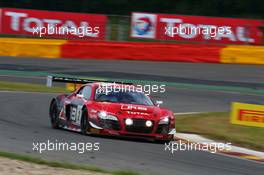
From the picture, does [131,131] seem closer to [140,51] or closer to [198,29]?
[140,51]

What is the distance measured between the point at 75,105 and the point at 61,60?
14.8m

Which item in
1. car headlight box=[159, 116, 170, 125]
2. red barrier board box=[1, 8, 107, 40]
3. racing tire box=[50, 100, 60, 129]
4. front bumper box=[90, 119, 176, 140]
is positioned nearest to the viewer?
front bumper box=[90, 119, 176, 140]

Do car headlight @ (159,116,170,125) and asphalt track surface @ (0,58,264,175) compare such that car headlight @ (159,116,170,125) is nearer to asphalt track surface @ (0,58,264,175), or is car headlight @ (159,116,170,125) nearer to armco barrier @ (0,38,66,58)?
asphalt track surface @ (0,58,264,175)

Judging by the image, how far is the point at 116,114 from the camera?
12.8m

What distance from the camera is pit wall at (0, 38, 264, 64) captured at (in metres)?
28.5

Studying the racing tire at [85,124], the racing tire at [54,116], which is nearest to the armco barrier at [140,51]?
the racing tire at [54,116]

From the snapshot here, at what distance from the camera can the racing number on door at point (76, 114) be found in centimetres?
1349

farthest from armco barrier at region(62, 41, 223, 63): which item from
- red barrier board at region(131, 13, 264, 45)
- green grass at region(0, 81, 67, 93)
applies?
green grass at region(0, 81, 67, 93)

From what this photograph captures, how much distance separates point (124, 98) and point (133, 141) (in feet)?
3.32

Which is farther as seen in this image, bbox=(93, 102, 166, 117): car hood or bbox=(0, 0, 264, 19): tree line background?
bbox=(0, 0, 264, 19): tree line background

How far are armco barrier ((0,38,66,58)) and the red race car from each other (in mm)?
14514

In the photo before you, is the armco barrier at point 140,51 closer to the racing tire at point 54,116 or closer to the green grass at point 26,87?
the green grass at point 26,87

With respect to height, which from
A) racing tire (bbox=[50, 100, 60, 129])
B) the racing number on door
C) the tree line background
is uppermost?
the tree line background

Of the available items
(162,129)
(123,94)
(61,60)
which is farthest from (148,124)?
(61,60)
